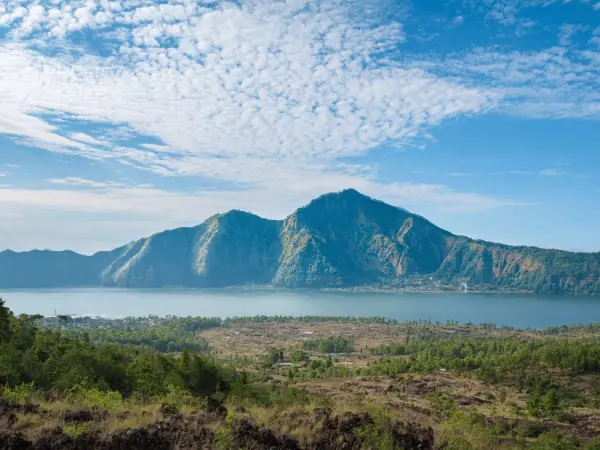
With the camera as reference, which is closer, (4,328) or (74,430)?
(74,430)

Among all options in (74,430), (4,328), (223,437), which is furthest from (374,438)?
(4,328)

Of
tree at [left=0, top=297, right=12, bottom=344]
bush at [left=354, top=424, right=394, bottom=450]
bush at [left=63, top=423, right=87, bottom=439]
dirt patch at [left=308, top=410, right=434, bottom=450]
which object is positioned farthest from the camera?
tree at [left=0, top=297, right=12, bottom=344]

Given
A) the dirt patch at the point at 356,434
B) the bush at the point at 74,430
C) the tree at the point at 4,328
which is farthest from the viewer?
the tree at the point at 4,328

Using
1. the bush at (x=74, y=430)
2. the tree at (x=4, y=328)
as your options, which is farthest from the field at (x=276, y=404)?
the tree at (x=4, y=328)

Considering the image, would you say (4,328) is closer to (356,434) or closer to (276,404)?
(276,404)

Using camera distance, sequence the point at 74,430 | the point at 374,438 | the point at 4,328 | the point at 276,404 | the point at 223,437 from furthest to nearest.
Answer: the point at 4,328
the point at 276,404
the point at 374,438
the point at 223,437
the point at 74,430

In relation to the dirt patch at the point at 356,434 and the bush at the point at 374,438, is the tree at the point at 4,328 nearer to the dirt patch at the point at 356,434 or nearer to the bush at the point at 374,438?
the dirt patch at the point at 356,434

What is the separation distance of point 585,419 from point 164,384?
2414 cm

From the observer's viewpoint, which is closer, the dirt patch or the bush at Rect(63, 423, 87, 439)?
the bush at Rect(63, 423, 87, 439)

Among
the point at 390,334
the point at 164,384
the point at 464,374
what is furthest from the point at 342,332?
the point at 164,384

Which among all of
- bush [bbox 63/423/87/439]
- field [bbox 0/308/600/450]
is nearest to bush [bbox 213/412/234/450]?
field [bbox 0/308/600/450]

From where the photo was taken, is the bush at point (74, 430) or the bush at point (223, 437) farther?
the bush at point (223, 437)

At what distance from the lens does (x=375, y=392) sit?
3994 cm

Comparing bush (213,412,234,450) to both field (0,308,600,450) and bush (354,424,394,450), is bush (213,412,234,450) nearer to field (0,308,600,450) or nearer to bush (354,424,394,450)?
field (0,308,600,450)
